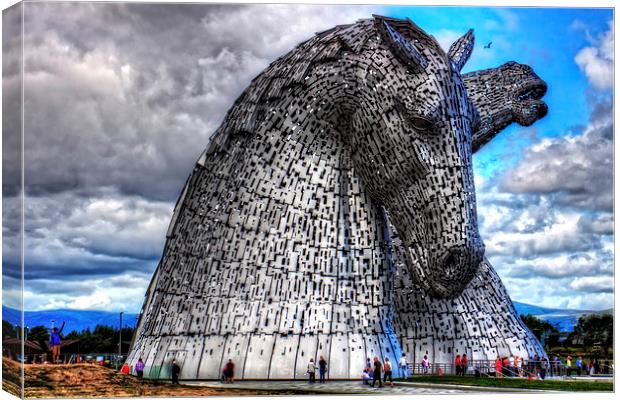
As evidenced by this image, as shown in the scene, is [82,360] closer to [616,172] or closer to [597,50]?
[616,172]

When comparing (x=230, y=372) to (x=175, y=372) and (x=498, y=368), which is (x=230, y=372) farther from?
(x=498, y=368)

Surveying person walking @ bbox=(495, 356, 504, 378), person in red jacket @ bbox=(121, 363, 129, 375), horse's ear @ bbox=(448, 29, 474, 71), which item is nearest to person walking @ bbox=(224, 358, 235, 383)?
person in red jacket @ bbox=(121, 363, 129, 375)

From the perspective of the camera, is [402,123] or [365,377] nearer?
[365,377]

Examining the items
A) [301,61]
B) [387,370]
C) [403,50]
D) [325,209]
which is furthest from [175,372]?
[403,50]

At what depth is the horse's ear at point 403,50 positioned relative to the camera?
12.1 metres

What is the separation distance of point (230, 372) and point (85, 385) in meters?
2.05

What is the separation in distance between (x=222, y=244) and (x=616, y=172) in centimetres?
708

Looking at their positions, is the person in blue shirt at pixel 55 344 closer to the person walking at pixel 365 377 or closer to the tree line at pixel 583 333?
the person walking at pixel 365 377

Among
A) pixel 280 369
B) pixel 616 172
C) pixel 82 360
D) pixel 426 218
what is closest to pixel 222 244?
pixel 280 369

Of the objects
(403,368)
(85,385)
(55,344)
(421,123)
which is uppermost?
(421,123)

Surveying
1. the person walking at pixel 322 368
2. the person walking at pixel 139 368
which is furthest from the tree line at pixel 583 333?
the person walking at pixel 139 368

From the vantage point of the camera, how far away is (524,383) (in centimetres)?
1401

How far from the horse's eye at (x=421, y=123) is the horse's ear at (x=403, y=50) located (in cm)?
67

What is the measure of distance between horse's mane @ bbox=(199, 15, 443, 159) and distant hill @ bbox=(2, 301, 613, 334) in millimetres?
3565
